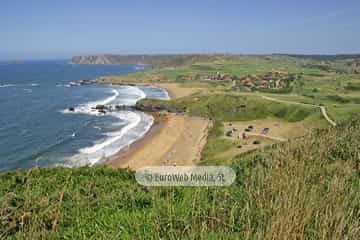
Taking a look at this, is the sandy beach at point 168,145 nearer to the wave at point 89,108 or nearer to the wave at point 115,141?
the wave at point 115,141

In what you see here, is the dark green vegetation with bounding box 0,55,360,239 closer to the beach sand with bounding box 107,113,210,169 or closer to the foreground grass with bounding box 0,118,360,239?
the foreground grass with bounding box 0,118,360,239

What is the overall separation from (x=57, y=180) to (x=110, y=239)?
5.90 metres

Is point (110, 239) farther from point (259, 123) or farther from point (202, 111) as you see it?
point (202, 111)

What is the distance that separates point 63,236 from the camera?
13.5 feet

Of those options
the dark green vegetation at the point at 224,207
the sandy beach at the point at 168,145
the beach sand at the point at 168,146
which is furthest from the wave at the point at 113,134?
the dark green vegetation at the point at 224,207

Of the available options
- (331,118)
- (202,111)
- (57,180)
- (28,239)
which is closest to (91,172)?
(57,180)

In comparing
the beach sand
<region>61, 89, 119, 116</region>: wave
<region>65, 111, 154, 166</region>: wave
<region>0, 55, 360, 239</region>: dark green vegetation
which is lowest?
the beach sand

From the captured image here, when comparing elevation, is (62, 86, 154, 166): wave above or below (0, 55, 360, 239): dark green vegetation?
below

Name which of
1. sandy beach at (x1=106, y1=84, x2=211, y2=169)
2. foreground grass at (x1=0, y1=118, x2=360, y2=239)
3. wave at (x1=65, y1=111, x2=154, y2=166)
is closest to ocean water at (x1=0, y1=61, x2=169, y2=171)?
wave at (x1=65, y1=111, x2=154, y2=166)

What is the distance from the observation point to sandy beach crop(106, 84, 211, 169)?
34000 millimetres

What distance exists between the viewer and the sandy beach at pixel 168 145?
34.0 m

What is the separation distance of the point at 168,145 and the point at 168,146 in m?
0.45

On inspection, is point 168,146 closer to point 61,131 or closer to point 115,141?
point 115,141

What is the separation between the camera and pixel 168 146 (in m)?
40.7
